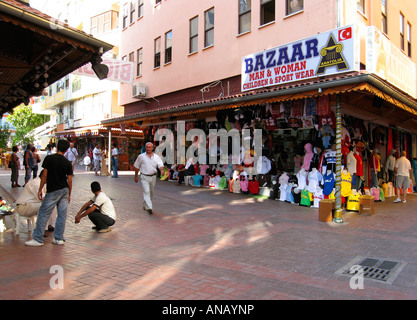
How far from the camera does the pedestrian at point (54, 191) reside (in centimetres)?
596

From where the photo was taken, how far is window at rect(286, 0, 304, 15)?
11.6m

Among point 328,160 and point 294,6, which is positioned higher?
point 294,6

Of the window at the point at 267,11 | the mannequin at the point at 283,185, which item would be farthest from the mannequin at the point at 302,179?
the window at the point at 267,11

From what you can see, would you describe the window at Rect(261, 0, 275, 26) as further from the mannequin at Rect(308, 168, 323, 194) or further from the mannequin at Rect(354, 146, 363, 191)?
the mannequin at Rect(308, 168, 323, 194)

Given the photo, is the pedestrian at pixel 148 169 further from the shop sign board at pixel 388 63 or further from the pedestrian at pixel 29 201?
the shop sign board at pixel 388 63

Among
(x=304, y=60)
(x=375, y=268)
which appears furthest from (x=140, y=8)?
(x=375, y=268)

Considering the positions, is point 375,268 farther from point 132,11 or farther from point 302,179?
point 132,11

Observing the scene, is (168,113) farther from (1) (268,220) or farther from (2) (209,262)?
(2) (209,262)

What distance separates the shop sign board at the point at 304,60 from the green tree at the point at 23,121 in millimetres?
36994

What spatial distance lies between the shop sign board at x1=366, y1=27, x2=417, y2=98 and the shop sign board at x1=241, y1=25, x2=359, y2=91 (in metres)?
1.08

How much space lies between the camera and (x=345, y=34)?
8.80 m

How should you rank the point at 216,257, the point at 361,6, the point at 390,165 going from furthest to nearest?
1. the point at 390,165
2. the point at 361,6
3. the point at 216,257

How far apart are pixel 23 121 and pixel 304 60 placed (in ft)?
148

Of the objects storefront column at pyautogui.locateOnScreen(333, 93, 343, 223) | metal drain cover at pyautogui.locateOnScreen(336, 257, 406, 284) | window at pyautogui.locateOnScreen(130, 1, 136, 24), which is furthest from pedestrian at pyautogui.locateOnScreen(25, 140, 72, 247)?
window at pyautogui.locateOnScreen(130, 1, 136, 24)
